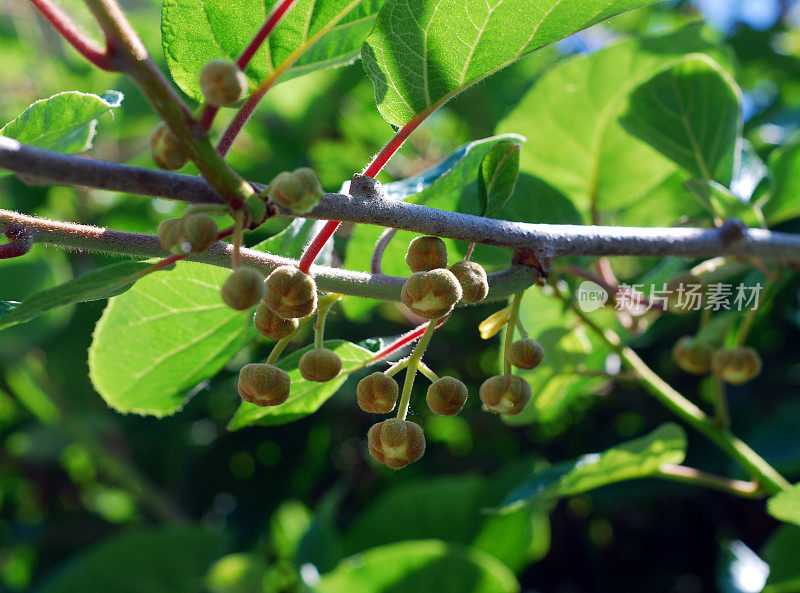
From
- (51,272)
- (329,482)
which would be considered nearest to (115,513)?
(329,482)

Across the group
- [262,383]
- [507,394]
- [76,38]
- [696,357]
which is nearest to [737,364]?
→ [696,357]


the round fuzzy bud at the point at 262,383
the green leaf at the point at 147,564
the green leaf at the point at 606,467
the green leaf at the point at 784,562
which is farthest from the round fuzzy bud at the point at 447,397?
the green leaf at the point at 147,564

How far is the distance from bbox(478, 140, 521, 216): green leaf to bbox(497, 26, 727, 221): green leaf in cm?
43

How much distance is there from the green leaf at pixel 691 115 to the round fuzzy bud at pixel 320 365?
64cm

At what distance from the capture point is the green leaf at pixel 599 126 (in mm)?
1218

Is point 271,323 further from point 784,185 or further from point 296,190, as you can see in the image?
point 784,185

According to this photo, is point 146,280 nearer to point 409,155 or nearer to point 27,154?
point 27,154

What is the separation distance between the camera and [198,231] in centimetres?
51

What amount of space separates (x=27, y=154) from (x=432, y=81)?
0.39 m

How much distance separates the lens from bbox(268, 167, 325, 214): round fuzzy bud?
0.51 metres

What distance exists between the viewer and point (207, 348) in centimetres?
94

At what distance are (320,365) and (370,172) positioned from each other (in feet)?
0.58

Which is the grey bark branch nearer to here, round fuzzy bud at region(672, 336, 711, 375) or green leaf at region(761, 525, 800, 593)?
round fuzzy bud at region(672, 336, 711, 375)

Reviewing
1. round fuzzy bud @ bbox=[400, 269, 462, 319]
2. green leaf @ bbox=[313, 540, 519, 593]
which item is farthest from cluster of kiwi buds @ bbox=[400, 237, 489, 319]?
green leaf @ bbox=[313, 540, 519, 593]
